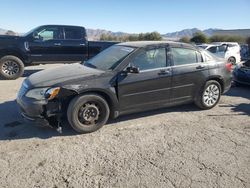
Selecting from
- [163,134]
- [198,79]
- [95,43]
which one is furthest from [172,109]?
[95,43]

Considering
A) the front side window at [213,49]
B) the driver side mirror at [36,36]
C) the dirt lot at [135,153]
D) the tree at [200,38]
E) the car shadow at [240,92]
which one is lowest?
the dirt lot at [135,153]

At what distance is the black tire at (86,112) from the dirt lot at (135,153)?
16 cm

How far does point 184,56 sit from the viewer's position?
19.5 feet

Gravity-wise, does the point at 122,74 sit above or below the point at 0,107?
above

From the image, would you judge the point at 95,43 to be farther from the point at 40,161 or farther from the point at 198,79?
the point at 40,161

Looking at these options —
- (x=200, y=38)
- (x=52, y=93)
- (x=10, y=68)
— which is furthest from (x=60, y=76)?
(x=200, y=38)

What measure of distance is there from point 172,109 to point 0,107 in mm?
3901

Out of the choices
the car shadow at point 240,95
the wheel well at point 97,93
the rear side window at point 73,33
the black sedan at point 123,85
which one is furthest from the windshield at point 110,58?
the rear side window at point 73,33

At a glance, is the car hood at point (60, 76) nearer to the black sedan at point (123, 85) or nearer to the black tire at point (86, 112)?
the black sedan at point (123, 85)

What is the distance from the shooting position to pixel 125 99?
5195 millimetres

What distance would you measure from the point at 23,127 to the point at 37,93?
0.84 meters

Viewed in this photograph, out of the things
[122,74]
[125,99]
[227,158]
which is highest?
[122,74]

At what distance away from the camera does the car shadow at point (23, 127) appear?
4.80 m

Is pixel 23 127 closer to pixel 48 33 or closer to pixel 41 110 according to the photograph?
pixel 41 110
